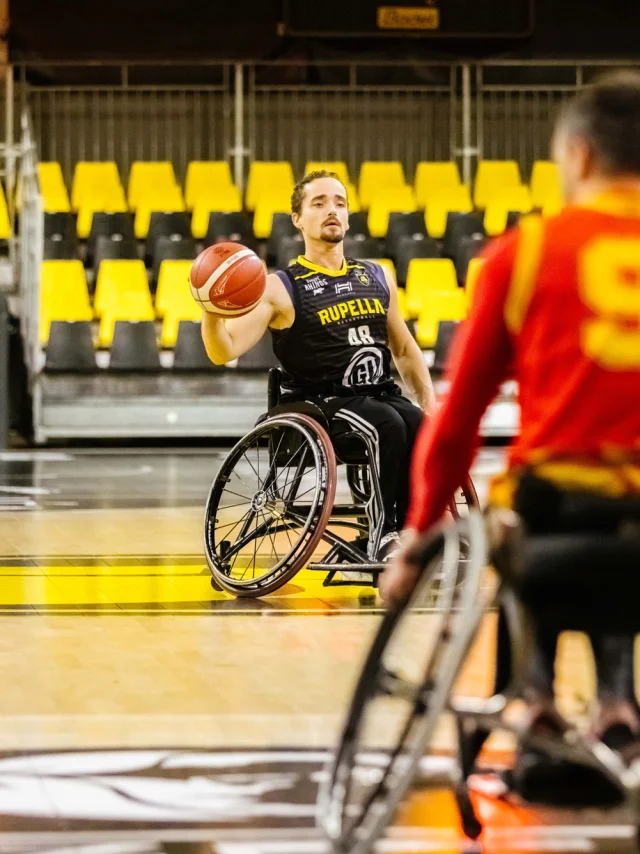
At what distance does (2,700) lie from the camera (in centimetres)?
383

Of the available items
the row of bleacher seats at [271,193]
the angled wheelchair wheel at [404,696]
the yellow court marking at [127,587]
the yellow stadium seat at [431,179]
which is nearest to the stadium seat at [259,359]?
the row of bleacher seats at [271,193]

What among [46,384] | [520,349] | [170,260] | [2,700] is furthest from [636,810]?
[170,260]

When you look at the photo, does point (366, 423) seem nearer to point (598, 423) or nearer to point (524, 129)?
point (598, 423)

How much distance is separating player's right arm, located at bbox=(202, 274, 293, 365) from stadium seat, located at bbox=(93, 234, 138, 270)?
685 centimetres

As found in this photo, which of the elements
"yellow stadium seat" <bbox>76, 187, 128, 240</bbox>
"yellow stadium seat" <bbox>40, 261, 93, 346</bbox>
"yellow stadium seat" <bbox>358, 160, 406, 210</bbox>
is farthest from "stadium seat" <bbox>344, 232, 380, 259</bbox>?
"yellow stadium seat" <bbox>76, 187, 128, 240</bbox>

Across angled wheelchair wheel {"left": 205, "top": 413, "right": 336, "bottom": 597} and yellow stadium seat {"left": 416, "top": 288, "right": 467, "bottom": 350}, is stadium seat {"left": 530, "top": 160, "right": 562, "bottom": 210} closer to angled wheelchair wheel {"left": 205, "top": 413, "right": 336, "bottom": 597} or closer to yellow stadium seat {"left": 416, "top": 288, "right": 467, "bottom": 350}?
yellow stadium seat {"left": 416, "top": 288, "right": 467, "bottom": 350}

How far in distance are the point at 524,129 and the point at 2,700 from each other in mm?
11706

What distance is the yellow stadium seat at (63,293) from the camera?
11.7 m

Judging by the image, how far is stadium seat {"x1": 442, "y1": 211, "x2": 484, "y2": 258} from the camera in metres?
12.6

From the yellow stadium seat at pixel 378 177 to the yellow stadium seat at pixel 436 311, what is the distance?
83.1 inches

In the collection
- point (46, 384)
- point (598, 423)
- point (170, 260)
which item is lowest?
point (46, 384)

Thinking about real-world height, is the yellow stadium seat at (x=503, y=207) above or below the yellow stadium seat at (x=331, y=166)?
below

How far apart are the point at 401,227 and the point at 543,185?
Result: 5.52 ft

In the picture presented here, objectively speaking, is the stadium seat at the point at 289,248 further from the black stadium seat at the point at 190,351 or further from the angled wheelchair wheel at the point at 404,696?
the angled wheelchair wheel at the point at 404,696
